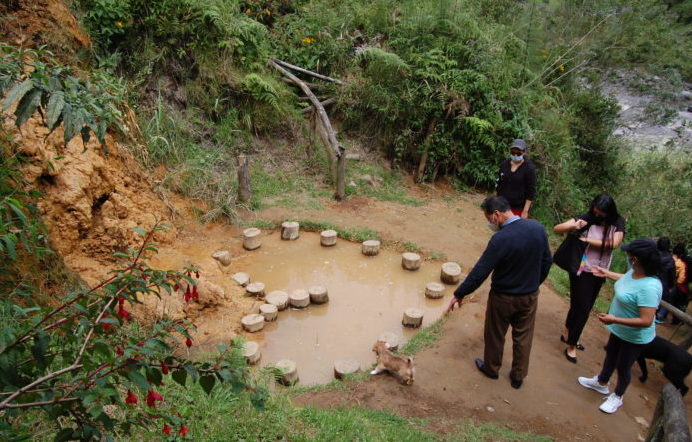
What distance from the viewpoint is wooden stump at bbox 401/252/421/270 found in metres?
5.91

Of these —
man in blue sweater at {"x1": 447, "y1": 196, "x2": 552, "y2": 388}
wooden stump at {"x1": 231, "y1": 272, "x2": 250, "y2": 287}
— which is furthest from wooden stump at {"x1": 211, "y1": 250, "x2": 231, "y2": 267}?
man in blue sweater at {"x1": 447, "y1": 196, "x2": 552, "y2": 388}

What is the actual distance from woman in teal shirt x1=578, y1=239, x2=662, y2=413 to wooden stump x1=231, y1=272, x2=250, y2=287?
386 cm

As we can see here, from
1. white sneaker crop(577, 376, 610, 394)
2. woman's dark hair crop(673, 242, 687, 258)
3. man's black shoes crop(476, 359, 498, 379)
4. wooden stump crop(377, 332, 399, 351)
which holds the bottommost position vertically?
wooden stump crop(377, 332, 399, 351)

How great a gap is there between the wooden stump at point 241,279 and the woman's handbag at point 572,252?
3552 mm

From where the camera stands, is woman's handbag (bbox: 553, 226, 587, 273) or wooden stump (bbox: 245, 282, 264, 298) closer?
woman's handbag (bbox: 553, 226, 587, 273)

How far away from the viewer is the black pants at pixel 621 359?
3428mm

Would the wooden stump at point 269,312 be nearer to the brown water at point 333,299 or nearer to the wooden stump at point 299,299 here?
the brown water at point 333,299

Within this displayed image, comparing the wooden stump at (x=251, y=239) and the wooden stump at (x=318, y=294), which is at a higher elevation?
the wooden stump at (x=251, y=239)

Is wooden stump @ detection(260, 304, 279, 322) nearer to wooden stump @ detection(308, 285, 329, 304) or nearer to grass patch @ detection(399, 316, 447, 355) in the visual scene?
wooden stump @ detection(308, 285, 329, 304)

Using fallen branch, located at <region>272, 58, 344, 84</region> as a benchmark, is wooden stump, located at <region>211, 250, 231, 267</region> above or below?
below

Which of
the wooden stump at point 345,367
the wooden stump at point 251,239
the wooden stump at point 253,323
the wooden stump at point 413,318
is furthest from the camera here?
the wooden stump at point 251,239

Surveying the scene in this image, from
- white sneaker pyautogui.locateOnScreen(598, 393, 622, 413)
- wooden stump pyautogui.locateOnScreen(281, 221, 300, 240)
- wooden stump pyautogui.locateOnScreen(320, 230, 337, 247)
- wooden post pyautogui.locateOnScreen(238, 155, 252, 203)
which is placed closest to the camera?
white sneaker pyautogui.locateOnScreen(598, 393, 622, 413)

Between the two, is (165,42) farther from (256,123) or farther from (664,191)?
(664,191)

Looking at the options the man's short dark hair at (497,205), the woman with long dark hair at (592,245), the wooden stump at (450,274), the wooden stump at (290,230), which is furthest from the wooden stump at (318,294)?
the woman with long dark hair at (592,245)
